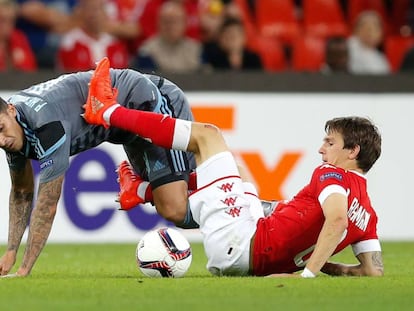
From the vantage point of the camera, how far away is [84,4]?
48.3 ft

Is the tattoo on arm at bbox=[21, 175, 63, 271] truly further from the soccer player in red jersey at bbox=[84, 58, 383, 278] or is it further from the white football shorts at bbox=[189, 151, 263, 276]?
the white football shorts at bbox=[189, 151, 263, 276]

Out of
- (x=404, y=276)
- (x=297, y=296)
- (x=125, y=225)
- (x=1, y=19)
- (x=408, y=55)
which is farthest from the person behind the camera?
(x=408, y=55)

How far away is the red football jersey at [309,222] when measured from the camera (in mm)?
7938

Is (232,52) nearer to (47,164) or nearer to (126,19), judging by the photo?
(126,19)

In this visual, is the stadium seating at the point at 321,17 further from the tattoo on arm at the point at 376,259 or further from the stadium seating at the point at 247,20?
the tattoo on arm at the point at 376,259

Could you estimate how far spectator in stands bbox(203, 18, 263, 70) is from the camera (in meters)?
14.9

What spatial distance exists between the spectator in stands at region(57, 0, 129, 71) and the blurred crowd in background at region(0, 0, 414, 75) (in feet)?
0.04

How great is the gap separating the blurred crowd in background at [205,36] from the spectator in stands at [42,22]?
1 centimetres

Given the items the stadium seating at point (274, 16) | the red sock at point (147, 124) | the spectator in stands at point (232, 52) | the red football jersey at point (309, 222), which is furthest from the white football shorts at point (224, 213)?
the stadium seating at point (274, 16)

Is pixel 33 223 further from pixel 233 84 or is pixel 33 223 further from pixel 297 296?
pixel 233 84

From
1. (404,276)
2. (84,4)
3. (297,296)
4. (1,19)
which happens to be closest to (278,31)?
(84,4)

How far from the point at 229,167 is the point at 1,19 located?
659 centimetres

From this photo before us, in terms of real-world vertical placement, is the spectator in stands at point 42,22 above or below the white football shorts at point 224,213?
below

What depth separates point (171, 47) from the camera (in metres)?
15.0
